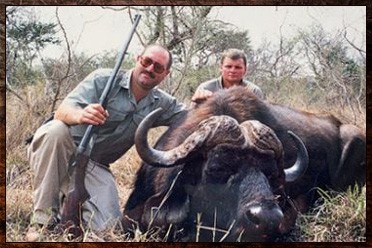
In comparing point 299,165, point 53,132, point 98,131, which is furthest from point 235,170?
point 53,132

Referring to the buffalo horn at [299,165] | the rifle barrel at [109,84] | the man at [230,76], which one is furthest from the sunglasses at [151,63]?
the buffalo horn at [299,165]

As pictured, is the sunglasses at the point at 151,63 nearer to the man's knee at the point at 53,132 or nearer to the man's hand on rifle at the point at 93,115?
the man's hand on rifle at the point at 93,115

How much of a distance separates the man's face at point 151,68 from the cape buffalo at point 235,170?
0.65ft

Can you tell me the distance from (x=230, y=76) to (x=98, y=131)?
2.38ft

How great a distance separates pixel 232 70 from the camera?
3.53 m

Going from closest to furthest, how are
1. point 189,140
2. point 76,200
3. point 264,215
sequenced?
point 264,215 → point 189,140 → point 76,200

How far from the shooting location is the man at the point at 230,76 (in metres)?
3.50

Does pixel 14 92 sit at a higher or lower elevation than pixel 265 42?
lower

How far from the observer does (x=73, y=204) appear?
11.3 ft

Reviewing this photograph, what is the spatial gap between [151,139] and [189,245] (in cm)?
57

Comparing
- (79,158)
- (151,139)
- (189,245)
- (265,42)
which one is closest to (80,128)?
(79,158)

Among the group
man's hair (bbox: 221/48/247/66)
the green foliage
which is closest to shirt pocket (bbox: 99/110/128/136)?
the green foliage

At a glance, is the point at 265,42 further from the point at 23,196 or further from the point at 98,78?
the point at 23,196

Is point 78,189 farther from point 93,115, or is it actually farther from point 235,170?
point 235,170
